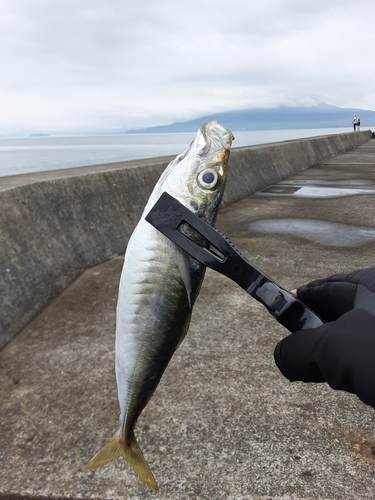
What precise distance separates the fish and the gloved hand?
364 millimetres

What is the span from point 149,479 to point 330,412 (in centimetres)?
123

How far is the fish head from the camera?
1411 millimetres

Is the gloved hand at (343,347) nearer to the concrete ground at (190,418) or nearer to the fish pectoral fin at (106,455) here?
the fish pectoral fin at (106,455)

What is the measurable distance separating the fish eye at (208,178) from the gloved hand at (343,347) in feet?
1.66

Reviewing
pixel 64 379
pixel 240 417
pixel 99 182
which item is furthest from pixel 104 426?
pixel 99 182

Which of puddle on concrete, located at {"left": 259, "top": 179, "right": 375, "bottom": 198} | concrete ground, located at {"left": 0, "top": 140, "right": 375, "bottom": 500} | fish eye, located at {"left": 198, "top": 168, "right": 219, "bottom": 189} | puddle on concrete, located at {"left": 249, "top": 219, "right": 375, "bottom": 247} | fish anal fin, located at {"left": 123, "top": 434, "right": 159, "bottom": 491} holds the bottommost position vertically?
puddle on concrete, located at {"left": 259, "top": 179, "right": 375, "bottom": 198}

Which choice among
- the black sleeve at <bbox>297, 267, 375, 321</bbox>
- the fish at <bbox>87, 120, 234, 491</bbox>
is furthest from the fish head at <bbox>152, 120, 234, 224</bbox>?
the black sleeve at <bbox>297, 267, 375, 321</bbox>

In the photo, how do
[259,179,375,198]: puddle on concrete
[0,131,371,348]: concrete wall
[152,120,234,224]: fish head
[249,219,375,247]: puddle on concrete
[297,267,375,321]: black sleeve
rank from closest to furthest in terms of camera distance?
[297,267,375,321]: black sleeve
[152,120,234,224]: fish head
[0,131,371,348]: concrete wall
[249,219,375,247]: puddle on concrete
[259,179,375,198]: puddle on concrete

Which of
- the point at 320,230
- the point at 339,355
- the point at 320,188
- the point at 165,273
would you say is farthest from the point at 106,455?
the point at 320,188

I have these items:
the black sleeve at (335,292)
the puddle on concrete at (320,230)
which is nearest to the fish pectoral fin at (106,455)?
the black sleeve at (335,292)

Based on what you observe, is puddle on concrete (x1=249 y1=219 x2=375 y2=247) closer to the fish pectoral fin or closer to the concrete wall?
the concrete wall

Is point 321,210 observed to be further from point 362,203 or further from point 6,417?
point 6,417

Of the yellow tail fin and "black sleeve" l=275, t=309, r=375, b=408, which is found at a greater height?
"black sleeve" l=275, t=309, r=375, b=408

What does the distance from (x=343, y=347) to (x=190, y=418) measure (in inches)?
58.8
